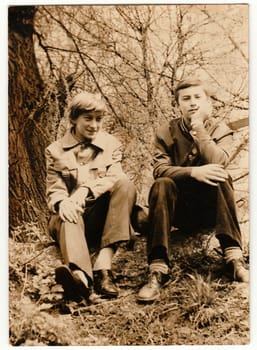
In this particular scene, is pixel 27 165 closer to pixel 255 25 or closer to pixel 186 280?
pixel 186 280

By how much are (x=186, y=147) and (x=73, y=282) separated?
29.1 inches

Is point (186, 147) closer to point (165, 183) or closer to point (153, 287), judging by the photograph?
point (165, 183)

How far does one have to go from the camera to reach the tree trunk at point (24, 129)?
85.8 inches

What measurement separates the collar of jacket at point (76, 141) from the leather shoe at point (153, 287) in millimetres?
585

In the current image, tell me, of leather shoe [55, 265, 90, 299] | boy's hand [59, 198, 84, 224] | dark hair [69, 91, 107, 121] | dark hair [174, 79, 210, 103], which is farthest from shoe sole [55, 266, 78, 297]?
dark hair [174, 79, 210, 103]

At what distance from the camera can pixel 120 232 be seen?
2.13 meters

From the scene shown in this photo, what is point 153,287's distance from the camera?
6.97 feet

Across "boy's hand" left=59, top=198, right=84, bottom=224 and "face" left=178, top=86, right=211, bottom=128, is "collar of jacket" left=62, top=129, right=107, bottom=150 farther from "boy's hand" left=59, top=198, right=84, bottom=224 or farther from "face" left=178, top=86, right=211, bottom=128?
"face" left=178, top=86, right=211, bottom=128

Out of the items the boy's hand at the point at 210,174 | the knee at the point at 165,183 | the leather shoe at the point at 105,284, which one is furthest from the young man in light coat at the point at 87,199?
the boy's hand at the point at 210,174

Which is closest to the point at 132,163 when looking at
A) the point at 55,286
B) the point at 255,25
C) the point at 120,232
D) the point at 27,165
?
the point at 120,232

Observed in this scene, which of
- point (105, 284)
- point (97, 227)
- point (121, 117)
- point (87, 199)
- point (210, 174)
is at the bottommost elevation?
point (105, 284)

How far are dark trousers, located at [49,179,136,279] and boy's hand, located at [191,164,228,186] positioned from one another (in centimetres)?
28

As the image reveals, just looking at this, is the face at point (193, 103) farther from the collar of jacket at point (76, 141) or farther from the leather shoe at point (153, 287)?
the leather shoe at point (153, 287)

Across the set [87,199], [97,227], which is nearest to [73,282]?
[97,227]
